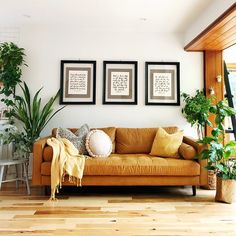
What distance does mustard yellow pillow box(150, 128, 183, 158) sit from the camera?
3.38 meters

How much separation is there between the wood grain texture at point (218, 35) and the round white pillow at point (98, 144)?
6.18ft

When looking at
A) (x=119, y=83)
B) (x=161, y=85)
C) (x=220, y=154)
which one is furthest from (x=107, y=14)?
(x=220, y=154)

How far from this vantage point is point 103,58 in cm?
408

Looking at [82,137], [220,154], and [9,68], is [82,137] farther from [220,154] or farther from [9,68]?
A: [220,154]

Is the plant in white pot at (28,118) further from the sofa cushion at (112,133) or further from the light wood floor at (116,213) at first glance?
the sofa cushion at (112,133)

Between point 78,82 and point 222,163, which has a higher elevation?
point 78,82

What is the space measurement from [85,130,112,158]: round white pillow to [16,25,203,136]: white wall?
63 cm

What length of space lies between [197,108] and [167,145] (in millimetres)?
784

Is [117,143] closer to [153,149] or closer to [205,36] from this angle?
[153,149]

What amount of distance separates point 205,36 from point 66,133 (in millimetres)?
2258

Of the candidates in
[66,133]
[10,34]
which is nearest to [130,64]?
[66,133]

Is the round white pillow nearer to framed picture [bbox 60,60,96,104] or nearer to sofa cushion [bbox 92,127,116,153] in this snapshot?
sofa cushion [bbox 92,127,116,153]

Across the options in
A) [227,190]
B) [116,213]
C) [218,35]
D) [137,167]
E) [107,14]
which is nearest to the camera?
[116,213]

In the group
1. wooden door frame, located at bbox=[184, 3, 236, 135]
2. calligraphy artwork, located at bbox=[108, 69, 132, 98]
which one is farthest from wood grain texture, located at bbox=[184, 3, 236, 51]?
calligraphy artwork, located at bbox=[108, 69, 132, 98]
